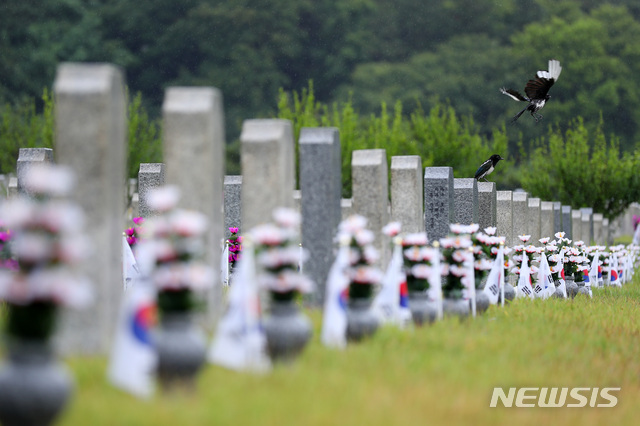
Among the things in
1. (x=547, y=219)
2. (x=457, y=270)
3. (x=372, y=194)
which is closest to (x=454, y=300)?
(x=457, y=270)

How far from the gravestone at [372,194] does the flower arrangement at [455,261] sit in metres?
0.76

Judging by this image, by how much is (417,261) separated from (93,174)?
3.91 m

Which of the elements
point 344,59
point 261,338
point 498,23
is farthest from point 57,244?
point 498,23

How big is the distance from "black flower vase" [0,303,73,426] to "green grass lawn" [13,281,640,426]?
1.21 ft

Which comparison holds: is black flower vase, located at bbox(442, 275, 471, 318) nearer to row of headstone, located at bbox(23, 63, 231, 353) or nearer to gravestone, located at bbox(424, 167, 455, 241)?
gravestone, located at bbox(424, 167, 455, 241)

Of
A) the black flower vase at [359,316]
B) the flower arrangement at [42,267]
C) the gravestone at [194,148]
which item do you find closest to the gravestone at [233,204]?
the gravestone at [194,148]

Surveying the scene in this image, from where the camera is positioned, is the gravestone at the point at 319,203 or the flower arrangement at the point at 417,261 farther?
the gravestone at the point at 319,203

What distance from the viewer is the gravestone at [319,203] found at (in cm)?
1256

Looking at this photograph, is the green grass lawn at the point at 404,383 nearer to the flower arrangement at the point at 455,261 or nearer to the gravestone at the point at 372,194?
the flower arrangement at the point at 455,261

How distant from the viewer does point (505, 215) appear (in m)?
21.9

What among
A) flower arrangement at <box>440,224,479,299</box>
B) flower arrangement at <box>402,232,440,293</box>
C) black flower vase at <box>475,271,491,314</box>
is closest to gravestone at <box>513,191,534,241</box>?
black flower vase at <box>475,271,491,314</box>

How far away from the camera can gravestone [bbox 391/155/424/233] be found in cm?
1498

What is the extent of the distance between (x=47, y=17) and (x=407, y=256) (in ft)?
155

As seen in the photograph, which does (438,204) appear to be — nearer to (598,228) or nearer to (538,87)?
(538,87)
